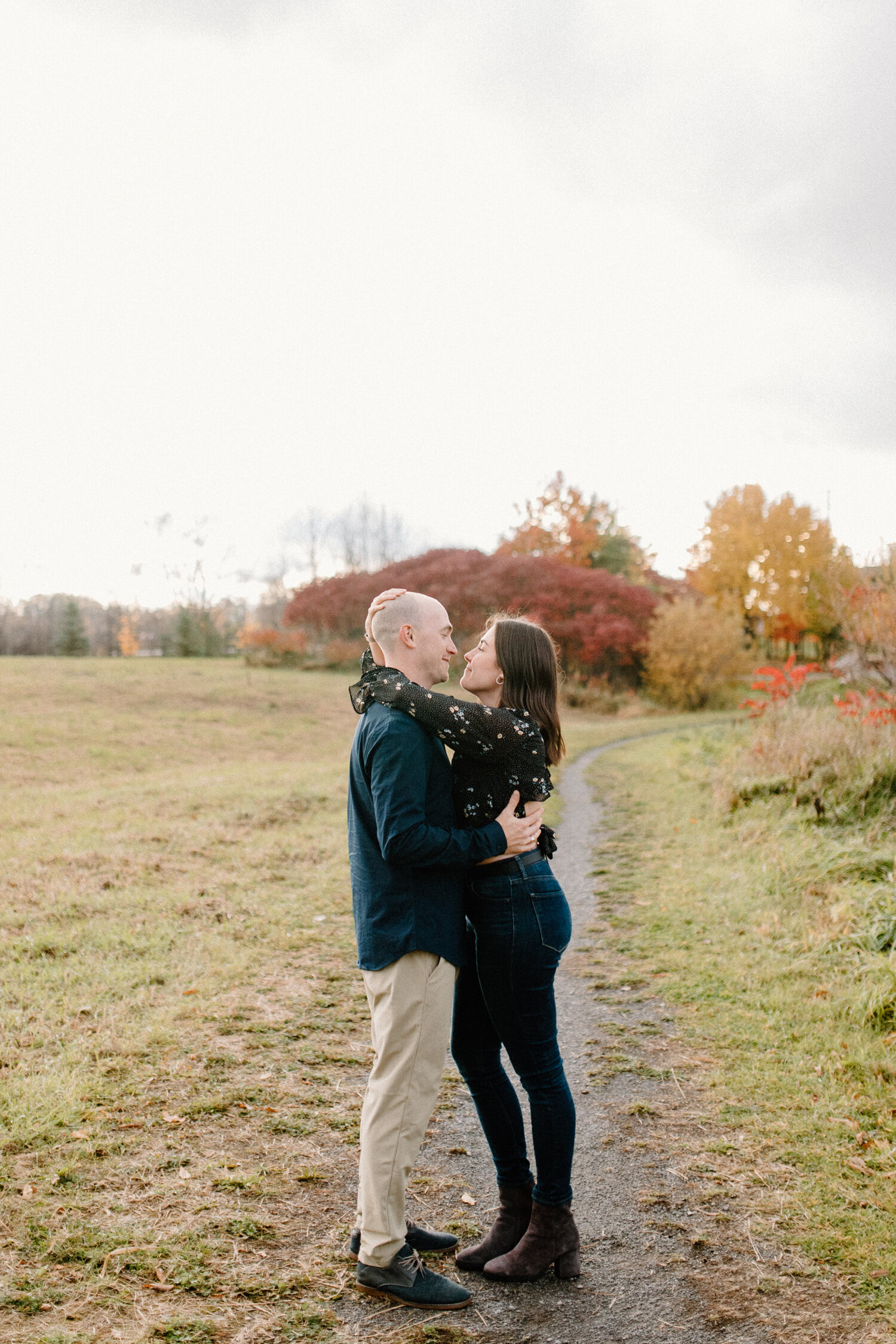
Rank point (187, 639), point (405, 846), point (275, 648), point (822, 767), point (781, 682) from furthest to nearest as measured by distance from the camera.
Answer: point (187, 639)
point (275, 648)
point (781, 682)
point (822, 767)
point (405, 846)

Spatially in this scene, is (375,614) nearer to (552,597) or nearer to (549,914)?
(549,914)

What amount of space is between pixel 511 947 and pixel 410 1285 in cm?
100

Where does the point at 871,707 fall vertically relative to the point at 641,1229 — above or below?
above

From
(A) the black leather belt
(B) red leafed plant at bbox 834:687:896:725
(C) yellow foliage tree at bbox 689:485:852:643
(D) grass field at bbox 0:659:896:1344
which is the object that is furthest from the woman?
(C) yellow foliage tree at bbox 689:485:852:643

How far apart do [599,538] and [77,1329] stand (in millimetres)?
38976

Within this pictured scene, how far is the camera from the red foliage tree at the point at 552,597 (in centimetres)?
2936

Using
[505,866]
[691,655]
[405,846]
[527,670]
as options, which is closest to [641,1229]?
[505,866]

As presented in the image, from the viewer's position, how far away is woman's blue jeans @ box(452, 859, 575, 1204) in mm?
2553

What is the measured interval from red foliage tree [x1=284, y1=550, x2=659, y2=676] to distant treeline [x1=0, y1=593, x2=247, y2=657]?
1070cm

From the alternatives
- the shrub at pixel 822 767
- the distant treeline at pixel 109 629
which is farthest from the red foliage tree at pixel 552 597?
the shrub at pixel 822 767

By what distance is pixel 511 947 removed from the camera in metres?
2.54

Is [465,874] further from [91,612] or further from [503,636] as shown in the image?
[91,612]

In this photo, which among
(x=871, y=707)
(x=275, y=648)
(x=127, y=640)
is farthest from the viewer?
(x=127, y=640)

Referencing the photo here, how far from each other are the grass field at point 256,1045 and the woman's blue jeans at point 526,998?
71 centimetres
